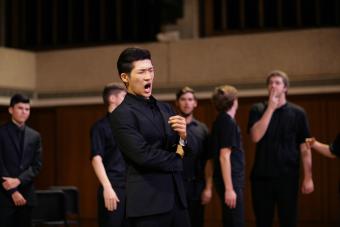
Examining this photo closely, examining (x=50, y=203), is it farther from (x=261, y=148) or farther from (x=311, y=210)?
(x=311, y=210)

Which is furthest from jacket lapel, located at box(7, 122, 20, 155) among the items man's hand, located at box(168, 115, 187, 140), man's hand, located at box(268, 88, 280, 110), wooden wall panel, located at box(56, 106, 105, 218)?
wooden wall panel, located at box(56, 106, 105, 218)

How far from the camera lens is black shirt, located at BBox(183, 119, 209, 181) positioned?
5859mm

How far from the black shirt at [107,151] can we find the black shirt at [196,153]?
0.63 metres

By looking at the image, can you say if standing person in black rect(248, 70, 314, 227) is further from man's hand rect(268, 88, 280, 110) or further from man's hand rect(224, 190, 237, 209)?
man's hand rect(224, 190, 237, 209)

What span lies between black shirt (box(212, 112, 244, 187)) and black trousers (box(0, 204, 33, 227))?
1724 millimetres

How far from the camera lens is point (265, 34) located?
30.9 feet

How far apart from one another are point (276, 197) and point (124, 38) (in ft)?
18.1

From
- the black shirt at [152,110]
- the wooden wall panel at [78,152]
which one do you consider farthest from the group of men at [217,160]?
the wooden wall panel at [78,152]

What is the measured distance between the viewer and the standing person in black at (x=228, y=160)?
5.64m

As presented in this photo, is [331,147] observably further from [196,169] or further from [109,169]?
[109,169]

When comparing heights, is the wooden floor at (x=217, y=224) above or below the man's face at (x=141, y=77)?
below

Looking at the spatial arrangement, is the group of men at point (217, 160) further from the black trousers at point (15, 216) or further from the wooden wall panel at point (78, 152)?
the wooden wall panel at point (78, 152)

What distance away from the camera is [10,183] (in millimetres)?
5957

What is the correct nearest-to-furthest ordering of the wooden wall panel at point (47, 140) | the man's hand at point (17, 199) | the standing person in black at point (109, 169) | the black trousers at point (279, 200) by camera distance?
the standing person in black at point (109, 169) < the black trousers at point (279, 200) < the man's hand at point (17, 199) < the wooden wall panel at point (47, 140)
